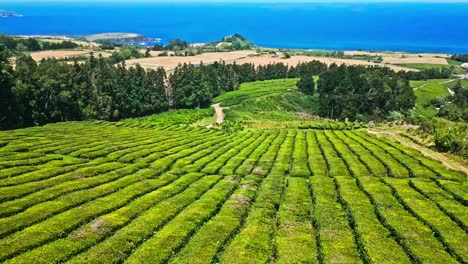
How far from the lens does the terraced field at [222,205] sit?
26203 millimetres

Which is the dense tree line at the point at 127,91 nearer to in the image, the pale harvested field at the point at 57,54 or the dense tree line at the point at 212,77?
the dense tree line at the point at 212,77

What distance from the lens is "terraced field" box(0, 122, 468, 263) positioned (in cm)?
2620

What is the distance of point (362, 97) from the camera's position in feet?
378

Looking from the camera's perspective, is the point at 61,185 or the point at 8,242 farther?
the point at 61,185

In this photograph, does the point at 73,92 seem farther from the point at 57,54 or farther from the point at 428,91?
the point at 428,91

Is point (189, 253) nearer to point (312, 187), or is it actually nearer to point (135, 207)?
point (135, 207)

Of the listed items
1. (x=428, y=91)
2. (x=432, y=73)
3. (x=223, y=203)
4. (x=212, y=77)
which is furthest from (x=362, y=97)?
(x=223, y=203)

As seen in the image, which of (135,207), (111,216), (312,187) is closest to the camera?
(111,216)

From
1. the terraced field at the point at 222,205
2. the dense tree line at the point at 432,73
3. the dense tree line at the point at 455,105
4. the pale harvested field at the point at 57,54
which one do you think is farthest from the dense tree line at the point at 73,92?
the dense tree line at the point at 432,73

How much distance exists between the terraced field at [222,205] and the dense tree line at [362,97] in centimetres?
5744

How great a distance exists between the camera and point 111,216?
29.9 meters

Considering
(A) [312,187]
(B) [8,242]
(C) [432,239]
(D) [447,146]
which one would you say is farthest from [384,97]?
(B) [8,242]

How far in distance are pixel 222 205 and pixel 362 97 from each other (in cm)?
9021

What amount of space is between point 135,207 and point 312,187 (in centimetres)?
1692
